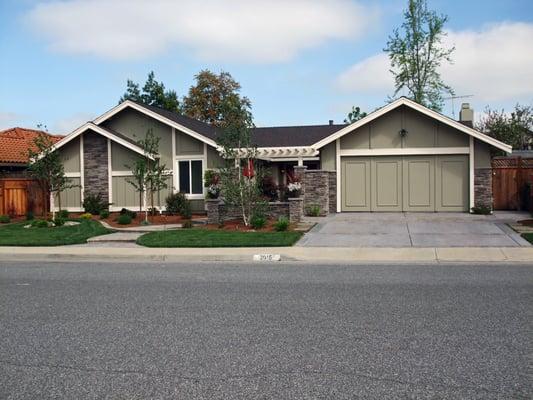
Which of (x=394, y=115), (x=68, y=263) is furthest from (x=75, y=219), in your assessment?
(x=394, y=115)

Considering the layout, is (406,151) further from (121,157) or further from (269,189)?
(121,157)

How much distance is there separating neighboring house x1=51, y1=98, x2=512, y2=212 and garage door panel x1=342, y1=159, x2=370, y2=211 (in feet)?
0.13

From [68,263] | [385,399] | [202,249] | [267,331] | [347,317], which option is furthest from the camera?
[202,249]

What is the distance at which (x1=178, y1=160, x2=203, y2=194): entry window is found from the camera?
86.3 ft

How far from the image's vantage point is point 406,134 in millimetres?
24172

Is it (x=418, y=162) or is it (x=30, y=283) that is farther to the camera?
(x=418, y=162)

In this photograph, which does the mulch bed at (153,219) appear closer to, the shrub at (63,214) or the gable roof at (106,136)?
the shrub at (63,214)

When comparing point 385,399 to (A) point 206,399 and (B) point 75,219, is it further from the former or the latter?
(B) point 75,219

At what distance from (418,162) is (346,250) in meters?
10.0

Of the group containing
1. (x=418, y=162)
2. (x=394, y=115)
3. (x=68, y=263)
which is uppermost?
(x=394, y=115)

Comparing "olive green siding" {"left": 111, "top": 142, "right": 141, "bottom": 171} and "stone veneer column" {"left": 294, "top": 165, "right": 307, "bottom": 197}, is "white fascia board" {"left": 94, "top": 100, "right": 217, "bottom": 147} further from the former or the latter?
"stone veneer column" {"left": 294, "top": 165, "right": 307, "bottom": 197}

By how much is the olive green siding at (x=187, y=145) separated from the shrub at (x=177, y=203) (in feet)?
6.47

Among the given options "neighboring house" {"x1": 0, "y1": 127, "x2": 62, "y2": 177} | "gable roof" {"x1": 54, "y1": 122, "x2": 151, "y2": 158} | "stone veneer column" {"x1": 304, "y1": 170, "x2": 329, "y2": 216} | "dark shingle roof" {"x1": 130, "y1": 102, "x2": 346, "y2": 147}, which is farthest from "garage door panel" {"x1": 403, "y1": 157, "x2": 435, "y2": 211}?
"neighboring house" {"x1": 0, "y1": 127, "x2": 62, "y2": 177}

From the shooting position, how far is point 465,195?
23.7 meters
